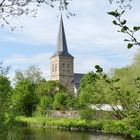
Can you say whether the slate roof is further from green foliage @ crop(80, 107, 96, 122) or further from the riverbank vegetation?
green foliage @ crop(80, 107, 96, 122)

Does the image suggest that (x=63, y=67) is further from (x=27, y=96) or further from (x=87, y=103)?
(x=87, y=103)

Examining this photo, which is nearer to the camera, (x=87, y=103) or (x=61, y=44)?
(x=87, y=103)

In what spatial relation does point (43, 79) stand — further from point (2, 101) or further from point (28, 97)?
point (2, 101)

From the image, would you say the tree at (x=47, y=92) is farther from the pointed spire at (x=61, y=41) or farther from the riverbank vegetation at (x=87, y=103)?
the pointed spire at (x=61, y=41)

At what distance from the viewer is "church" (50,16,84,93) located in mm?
123625

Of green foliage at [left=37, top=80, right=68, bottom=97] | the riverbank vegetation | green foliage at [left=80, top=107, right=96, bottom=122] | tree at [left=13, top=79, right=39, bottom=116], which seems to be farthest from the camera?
green foliage at [left=37, top=80, right=68, bottom=97]

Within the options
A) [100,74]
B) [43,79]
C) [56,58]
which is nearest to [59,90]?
[43,79]

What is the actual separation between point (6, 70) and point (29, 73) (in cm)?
6836

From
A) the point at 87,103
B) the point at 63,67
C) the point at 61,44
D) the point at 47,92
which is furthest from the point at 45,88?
the point at 63,67

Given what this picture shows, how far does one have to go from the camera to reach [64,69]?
431 ft

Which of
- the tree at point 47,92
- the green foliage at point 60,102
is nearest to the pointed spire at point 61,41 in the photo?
the tree at point 47,92

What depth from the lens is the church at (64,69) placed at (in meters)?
124

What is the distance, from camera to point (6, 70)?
32.0 feet

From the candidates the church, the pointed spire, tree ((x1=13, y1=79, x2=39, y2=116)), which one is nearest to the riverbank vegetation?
tree ((x1=13, y1=79, x2=39, y2=116))
